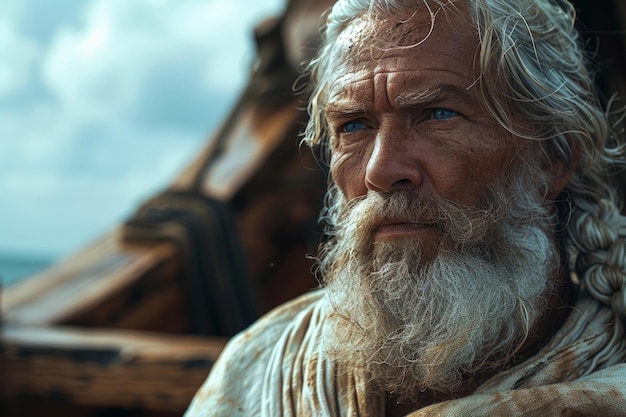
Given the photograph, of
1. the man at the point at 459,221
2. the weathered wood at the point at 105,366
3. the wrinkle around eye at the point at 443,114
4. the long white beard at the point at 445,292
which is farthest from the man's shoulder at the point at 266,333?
the weathered wood at the point at 105,366

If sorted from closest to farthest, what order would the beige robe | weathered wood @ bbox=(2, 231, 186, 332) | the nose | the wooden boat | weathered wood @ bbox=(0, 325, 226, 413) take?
the beige robe → the nose → weathered wood @ bbox=(0, 325, 226, 413) → the wooden boat → weathered wood @ bbox=(2, 231, 186, 332)

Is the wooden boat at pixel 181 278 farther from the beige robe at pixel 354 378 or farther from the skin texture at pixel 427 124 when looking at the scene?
the skin texture at pixel 427 124

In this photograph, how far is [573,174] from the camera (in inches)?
80.7

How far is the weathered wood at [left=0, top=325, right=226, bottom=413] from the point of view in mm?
3385

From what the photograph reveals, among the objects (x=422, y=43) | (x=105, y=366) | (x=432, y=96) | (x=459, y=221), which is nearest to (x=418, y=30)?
(x=422, y=43)

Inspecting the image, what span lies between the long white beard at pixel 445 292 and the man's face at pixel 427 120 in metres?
0.03

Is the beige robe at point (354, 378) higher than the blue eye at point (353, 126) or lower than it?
lower

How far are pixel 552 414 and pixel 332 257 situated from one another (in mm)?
679

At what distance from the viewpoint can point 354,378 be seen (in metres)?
1.98

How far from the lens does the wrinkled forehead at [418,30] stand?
1908 mm

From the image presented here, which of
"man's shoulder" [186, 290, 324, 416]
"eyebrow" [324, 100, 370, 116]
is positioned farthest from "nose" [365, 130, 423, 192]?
"man's shoulder" [186, 290, 324, 416]

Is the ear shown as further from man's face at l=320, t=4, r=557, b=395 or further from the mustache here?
the mustache

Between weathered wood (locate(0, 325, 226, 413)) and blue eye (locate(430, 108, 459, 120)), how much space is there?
5.67 ft

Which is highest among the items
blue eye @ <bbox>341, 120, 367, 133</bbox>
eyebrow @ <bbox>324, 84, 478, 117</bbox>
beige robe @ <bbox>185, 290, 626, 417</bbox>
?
eyebrow @ <bbox>324, 84, 478, 117</bbox>
